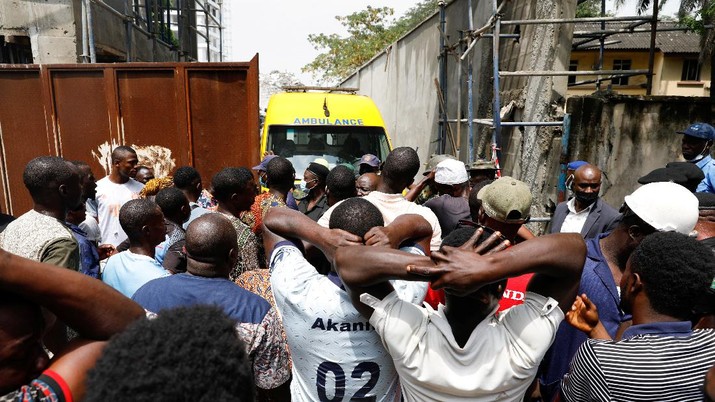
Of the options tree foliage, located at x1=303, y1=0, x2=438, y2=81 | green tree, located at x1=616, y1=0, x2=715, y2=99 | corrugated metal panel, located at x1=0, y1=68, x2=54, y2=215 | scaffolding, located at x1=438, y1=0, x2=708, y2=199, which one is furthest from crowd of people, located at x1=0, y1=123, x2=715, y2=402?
tree foliage, located at x1=303, y1=0, x2=438, y2=81

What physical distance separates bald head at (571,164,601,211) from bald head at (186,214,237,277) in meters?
2.73

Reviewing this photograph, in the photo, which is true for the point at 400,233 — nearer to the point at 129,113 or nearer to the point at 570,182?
the point at 570,182

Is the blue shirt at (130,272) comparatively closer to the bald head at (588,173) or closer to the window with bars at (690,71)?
the bald head at (588,173)

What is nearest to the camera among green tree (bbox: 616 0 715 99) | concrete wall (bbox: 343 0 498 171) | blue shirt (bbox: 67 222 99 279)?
blue shirt (bbox: 67 222 99 279)

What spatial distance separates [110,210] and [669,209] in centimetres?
412

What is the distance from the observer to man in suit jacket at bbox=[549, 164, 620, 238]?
341cm

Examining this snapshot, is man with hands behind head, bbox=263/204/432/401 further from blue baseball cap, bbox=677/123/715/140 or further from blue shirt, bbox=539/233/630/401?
blue baseball cap, bbox=677/123/715/140

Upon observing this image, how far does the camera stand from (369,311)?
4.98 ft

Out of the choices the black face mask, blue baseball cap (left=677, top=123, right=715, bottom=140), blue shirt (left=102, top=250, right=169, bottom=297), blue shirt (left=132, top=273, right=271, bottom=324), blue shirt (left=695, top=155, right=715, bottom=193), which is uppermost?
blue baseball cap (left=677, top=123, right=715, bottom=140)

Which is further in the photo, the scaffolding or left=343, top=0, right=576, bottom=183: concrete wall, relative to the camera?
left=343, top=0, right=576, bottom=183: concrete wall

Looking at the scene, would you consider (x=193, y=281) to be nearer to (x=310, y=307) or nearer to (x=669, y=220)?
(x=310, y=307)

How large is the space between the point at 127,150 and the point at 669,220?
425cm

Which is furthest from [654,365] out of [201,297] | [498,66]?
[498,66]

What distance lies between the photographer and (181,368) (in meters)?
0.80
